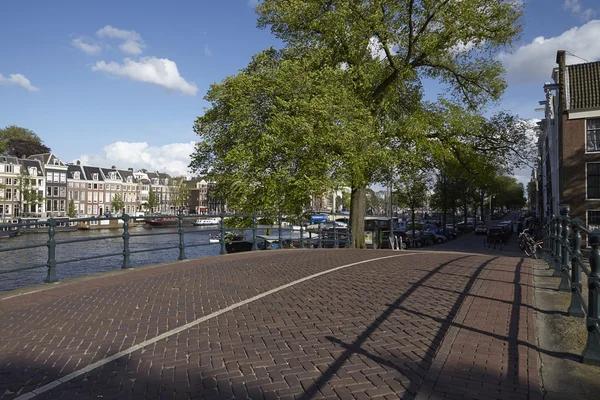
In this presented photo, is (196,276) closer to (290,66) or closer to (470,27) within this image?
(290,66)

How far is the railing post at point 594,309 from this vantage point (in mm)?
4086

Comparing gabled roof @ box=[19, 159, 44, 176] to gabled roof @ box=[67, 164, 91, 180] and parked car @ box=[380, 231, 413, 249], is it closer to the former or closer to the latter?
gabled roof @ box=[67, 164, 91, 180]

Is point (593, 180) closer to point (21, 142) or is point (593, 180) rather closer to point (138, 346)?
point (138, 346)

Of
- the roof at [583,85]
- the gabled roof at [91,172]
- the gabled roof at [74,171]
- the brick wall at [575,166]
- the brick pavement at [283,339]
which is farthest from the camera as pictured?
the gabled roof at [91,172]

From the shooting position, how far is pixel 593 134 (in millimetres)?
31484

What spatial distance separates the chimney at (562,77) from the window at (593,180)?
432 centimetres

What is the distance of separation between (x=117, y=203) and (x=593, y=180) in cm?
8493

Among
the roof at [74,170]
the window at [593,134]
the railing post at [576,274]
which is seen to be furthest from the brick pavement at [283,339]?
the roof at [74,170]

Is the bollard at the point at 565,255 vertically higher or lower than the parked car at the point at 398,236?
higher

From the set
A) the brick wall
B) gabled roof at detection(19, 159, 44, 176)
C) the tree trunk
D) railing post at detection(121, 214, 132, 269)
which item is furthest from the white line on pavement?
gabled roof at detection(19, 159, 44, 176)

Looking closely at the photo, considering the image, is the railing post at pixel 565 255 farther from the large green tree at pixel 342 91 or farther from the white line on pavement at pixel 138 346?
the large green tree at pixel 342 91

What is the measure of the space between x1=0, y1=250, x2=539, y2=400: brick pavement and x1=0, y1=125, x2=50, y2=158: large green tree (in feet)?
273

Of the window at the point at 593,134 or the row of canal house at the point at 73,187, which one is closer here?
the window at the point at 593,134

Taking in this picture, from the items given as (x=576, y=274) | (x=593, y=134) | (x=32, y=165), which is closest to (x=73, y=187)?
(x=32, y=165)
